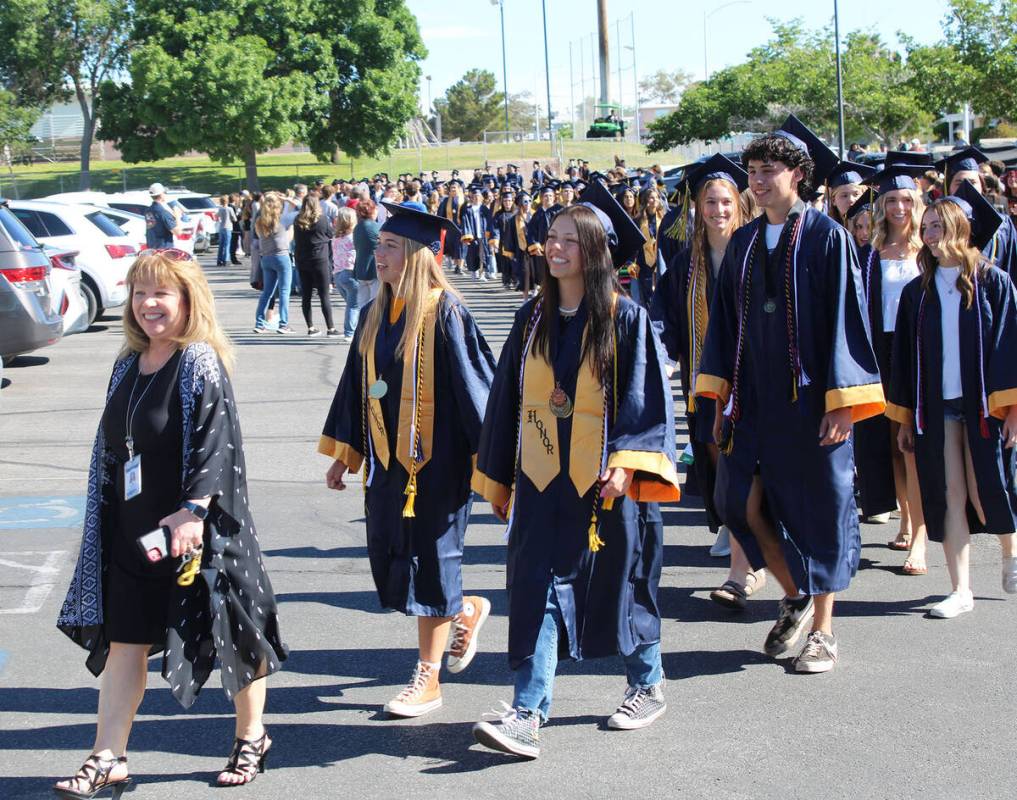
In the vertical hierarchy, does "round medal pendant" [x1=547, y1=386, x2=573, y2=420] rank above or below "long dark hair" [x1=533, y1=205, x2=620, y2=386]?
below

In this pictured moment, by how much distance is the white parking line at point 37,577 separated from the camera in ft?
21.0

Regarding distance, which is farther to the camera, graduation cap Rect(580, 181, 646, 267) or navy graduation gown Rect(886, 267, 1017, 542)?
navy graduation gown Rect(886, 267, 1017, 542)

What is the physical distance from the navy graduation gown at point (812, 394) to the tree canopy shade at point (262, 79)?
47.4 m

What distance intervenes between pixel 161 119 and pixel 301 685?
163ft

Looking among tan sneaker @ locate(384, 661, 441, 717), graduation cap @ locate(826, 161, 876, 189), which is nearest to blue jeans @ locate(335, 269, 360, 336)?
graduation cap @ locate(826, 161, 876, 189)

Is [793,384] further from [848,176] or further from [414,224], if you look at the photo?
[848,176]

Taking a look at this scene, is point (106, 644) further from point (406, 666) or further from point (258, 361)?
point (258, 361)

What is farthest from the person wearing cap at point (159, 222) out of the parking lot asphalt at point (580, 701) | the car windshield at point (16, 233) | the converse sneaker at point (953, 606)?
the converse sneaker at point (953, 606)

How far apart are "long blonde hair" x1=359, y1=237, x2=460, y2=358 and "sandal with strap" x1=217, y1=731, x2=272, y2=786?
5.06 ft

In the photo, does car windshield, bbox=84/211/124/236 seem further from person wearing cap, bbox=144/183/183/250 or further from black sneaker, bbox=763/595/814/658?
black sneaker, bbox=763/595/814/658

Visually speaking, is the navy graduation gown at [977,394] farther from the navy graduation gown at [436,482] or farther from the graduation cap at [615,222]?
the navy graduation gown at [436,482]

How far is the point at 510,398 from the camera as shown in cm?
467

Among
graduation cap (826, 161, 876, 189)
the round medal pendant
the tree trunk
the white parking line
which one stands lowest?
the white parking line

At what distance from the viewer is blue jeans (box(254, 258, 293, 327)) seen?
17281 mm
